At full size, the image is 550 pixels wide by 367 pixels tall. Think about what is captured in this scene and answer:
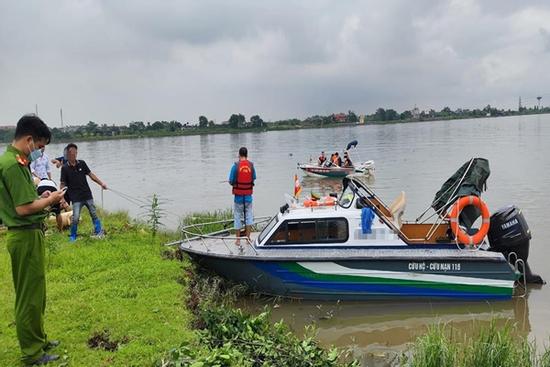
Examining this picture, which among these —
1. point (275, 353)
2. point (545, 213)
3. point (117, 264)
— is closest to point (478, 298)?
Answer: point (275, 353)

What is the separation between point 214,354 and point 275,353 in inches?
28.4

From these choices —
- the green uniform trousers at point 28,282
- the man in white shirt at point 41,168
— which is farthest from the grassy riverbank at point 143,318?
the man in white shirt at point 41,168

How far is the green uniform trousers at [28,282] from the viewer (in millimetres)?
4402

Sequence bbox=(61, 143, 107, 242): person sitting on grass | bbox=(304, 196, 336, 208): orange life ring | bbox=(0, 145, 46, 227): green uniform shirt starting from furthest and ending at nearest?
1. bbox=(61, 143, 107, 242): person sitting on grass
2. bbox=(304, 196, 336, 208): orange life ring
3. bbox=(0, 145, 46, 227): green uniform shirt

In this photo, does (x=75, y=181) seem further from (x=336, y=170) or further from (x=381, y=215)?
(x=336, y=170)

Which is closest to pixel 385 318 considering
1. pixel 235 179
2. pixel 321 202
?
pixel 321 202

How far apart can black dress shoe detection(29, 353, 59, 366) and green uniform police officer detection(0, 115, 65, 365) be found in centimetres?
18

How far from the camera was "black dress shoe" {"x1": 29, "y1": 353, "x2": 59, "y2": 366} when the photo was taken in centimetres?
482

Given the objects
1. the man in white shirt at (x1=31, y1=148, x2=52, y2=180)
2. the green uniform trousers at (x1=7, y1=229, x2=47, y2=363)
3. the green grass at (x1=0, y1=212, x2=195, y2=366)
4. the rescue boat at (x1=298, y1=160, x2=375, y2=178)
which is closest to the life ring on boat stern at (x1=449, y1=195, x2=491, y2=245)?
the green grass at (x1=0, y1=212, x2=195, y2=366)

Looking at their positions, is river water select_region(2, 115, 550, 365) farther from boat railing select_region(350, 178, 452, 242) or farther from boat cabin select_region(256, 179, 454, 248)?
boat railing select_region(350, 178, 452, 242)

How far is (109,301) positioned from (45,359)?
1.87 m

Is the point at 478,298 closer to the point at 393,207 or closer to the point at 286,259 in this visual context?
the point at 393,207

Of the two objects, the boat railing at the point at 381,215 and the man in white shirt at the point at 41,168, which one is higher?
the man in white shirt at the point at 41,168

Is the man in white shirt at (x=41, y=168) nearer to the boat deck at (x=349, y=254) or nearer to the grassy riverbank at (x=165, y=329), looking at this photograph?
the grassy riverbank at (x=165, y=329)
